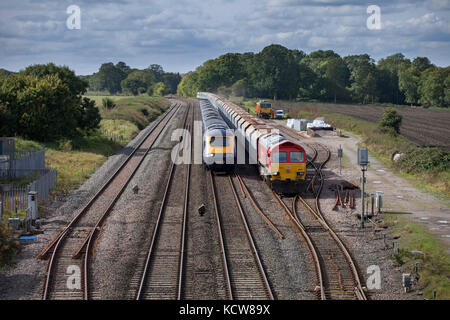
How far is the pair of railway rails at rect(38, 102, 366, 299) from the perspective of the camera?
14438 mm

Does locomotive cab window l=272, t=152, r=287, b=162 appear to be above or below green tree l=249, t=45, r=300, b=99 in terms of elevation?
below

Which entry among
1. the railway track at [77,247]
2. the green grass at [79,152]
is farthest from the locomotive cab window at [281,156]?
the green grass at [79,152]

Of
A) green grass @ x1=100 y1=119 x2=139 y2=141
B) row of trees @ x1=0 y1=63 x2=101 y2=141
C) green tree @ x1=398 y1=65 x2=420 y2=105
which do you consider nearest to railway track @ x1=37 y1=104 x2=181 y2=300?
row of trees @ x1=0 y1=63 x2=101 y2=141

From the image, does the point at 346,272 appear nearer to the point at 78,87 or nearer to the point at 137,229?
the point at 137,229

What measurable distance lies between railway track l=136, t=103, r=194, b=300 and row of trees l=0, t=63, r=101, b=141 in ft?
55.3

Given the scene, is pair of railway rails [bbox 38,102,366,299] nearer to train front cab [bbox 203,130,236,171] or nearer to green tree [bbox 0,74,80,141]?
train front cab [bbox 203,130,236,171]

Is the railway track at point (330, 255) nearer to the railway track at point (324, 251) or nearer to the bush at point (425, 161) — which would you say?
the railway track at point (324, 251)

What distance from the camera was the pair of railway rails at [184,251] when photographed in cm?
1444

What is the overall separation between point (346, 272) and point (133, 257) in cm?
742

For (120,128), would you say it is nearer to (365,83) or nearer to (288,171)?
(288,171)

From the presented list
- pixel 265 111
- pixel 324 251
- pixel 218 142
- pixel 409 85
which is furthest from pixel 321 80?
pixel 324 251

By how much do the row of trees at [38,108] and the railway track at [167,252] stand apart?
55.3 feet
